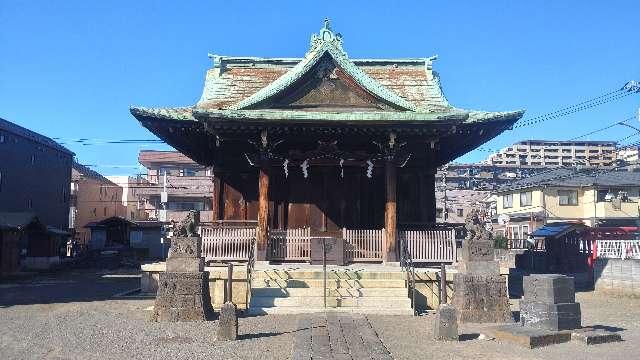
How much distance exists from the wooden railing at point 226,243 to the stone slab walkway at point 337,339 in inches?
178

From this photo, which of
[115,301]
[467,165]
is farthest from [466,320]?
[467,165]

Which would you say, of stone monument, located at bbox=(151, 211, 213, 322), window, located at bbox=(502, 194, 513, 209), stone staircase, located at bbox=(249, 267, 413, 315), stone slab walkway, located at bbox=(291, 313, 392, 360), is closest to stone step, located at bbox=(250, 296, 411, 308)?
stone staircase, located at bbox=(249, 267, 413, 315)

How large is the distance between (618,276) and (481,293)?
11406 millimetres

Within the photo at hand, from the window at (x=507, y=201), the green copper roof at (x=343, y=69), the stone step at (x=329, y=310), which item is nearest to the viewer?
the stone step at (x=329, y=310)

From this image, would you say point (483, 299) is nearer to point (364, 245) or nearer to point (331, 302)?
point (331, 302)

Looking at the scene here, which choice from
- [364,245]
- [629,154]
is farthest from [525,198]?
[364,245]

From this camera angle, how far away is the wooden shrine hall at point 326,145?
53.9ft

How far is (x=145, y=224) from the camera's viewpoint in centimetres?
5078

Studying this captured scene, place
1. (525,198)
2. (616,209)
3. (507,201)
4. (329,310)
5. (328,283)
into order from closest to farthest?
(329,310)
(328,283)
(616,209)
(525,198)
(507,201)

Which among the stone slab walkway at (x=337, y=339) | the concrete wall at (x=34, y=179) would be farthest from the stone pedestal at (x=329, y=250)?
the concrete wall at (x=34, y=179)

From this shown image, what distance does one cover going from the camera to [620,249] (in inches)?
918

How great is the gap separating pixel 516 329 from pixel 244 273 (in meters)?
7.49

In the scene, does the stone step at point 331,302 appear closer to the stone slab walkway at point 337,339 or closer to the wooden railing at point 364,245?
the stone slab walkway at point 337,339

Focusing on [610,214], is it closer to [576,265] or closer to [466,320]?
[576,265]
